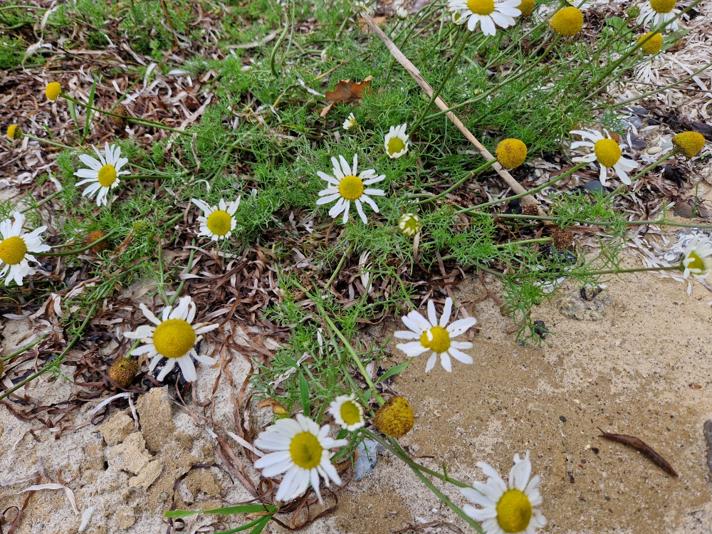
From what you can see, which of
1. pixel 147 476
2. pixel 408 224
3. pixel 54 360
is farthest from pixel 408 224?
pixel 54 360

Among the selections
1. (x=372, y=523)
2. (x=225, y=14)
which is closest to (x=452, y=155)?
(x=372, y=523)

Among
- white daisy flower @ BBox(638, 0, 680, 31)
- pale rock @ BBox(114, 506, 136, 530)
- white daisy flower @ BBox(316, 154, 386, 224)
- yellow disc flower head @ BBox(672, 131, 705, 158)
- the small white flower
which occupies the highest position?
white daisy flower @ BBox(638, 0, 680, 31)

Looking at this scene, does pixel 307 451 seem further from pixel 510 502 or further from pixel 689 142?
pixel 689 142

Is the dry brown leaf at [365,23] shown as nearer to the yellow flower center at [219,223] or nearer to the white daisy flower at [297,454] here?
the yellow flower center at [219,223]

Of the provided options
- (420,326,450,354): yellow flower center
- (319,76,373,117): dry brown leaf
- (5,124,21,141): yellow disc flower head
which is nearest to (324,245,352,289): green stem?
(420,326,450,354): yellow flower center

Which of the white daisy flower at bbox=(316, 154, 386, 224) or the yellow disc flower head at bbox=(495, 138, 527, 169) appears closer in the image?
the yellow disc flower head at bbox=(495, 138, 527, 169)

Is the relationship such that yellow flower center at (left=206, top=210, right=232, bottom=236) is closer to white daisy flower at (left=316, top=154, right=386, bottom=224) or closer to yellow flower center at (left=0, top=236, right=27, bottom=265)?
white daisy flower at (left=316, top=154, right=386, bottom=224)
